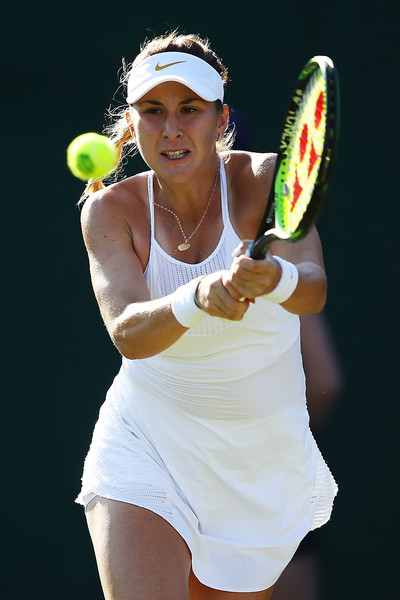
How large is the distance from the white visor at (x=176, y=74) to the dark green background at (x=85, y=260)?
87 centimetres

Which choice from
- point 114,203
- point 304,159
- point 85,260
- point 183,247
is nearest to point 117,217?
point 114,203

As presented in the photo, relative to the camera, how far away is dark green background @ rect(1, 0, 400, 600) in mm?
3129

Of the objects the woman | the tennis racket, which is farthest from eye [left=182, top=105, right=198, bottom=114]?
the tennis racket

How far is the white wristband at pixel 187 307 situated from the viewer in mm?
1929

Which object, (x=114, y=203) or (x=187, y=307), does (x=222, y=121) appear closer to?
(x=114, y=203)

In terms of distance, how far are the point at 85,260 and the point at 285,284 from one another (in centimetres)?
149

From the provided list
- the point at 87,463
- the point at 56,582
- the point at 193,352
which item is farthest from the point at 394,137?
the point at 56,582

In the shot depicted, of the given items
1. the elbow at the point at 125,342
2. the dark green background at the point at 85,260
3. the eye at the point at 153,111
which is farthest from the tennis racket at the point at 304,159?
the dark green background at the point at 85,260

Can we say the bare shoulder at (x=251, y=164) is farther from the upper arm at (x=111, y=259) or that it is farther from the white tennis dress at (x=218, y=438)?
the upper arm at (x=111, y=259)

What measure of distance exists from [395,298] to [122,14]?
1.26m

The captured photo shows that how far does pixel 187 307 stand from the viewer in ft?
6.35

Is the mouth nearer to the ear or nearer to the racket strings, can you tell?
the ear

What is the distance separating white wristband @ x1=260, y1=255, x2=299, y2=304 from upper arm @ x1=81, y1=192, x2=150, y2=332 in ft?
1.22

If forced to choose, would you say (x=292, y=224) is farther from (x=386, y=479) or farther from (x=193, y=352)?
(x=386, y=479)
